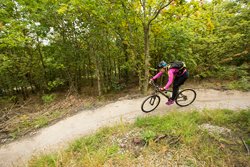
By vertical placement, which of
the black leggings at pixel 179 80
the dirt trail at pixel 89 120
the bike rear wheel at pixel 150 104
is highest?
the black leggings at pixel 179 80

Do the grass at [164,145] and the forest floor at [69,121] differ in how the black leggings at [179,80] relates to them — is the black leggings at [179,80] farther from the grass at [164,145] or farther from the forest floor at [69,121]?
the grass at [164,145]

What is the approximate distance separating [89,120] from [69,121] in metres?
0.83

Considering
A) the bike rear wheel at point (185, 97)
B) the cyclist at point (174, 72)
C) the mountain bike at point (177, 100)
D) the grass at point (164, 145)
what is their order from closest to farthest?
the grass at point (164, 145) < the cyclist at point (174, 72) < the mountain bike at point (177, 100) < the bike rear wheel at point (185, 97)

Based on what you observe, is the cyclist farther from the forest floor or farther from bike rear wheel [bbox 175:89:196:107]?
the forest floor

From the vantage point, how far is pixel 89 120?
5.79m

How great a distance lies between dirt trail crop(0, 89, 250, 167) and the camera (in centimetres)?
452

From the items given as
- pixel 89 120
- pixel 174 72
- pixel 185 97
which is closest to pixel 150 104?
pixel 185 97

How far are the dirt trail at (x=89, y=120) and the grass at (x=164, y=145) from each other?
2.14 feet

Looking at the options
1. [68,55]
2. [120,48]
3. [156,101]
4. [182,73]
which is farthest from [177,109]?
[68,55]

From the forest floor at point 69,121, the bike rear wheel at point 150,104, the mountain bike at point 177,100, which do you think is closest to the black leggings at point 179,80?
the mountain bike at point 177,100

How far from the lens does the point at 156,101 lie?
5.84m

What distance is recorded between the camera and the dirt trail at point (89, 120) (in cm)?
452

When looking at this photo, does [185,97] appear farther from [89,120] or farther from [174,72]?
[89,120]

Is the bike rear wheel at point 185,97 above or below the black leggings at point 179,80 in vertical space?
below
